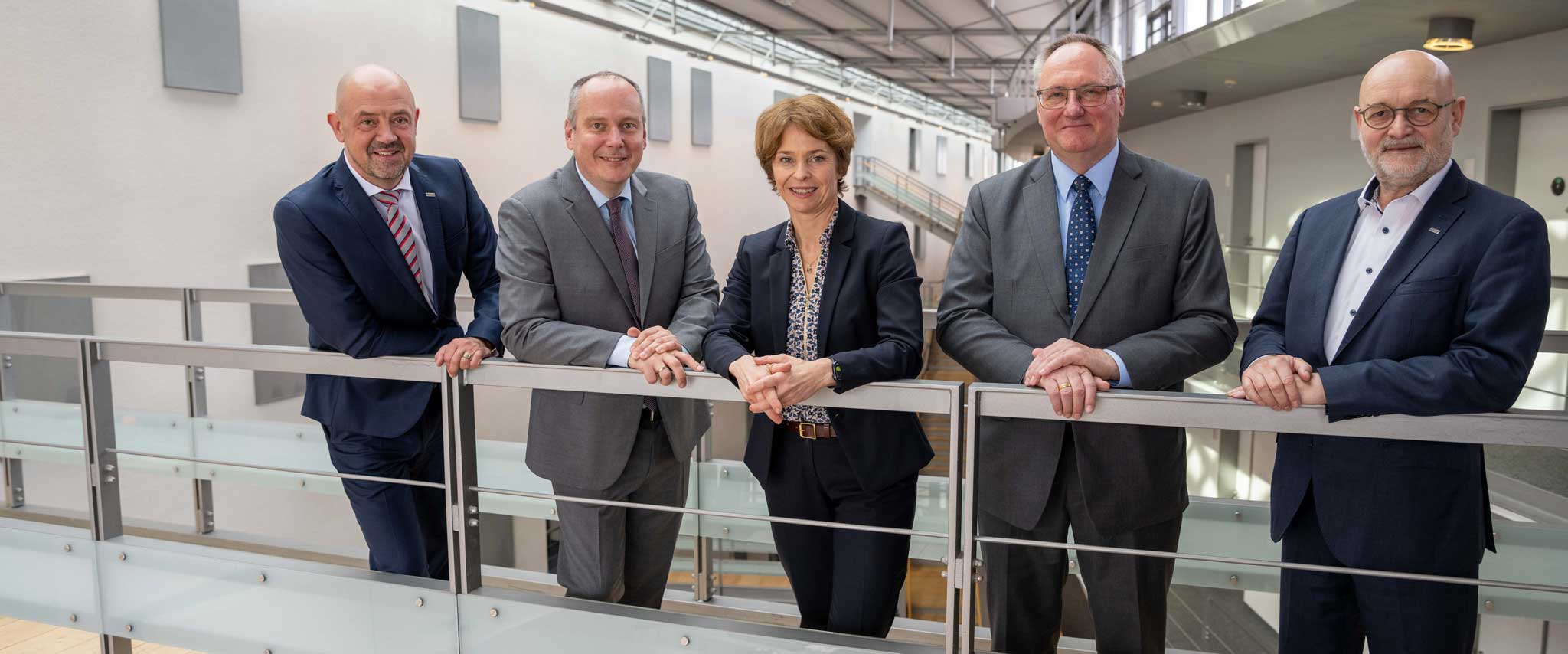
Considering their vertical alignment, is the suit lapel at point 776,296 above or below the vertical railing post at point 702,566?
above

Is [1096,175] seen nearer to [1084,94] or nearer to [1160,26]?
[1084,94]

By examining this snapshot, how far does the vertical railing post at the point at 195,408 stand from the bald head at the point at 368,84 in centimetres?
208

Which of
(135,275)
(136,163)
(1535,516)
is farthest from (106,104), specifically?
(1535,516)

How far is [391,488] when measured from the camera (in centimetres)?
251

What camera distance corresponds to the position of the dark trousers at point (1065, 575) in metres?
1.97

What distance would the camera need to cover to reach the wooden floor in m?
3.44

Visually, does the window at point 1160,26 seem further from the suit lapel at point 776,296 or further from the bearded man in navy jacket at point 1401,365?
the suit lapel at point 776,296

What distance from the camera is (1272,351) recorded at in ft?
6.39

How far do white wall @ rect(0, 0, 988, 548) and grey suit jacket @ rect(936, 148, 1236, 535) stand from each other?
5792 mm

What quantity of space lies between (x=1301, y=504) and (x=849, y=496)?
90cm

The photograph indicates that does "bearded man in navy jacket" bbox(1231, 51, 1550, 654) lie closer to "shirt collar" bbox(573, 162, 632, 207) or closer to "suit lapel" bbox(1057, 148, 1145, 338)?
"suit lapel" bbox(1057, 148, 1145, 338)

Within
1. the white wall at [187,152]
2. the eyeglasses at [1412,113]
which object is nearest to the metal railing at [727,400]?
the eyeglasses at [1412,113]

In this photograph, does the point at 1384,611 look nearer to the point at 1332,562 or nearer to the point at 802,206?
the point at 1332,562

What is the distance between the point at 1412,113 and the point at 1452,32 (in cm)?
554
